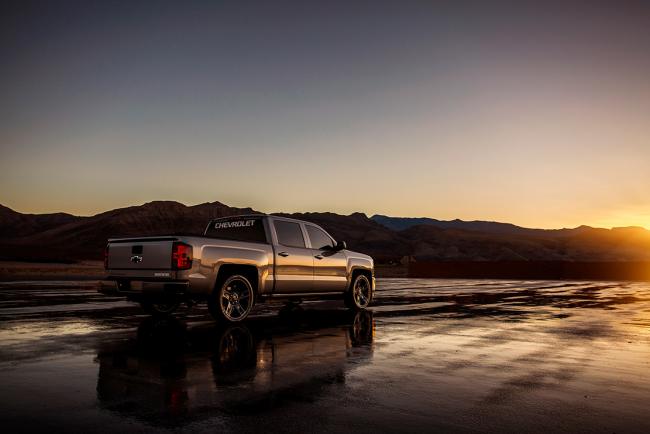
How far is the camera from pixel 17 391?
17.4 ft

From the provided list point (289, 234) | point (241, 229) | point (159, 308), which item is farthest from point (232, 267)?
point (159, 308)

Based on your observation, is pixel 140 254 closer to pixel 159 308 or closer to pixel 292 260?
pixel 159 308

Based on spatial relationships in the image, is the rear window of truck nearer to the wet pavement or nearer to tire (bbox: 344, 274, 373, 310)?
the wet pavement

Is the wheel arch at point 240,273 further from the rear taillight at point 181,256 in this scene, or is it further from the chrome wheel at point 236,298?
the rear taillight at point 181,256

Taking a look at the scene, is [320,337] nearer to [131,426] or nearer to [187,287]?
[187,287]

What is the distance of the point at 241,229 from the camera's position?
12219 mm

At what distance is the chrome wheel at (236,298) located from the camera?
1062 centimetres

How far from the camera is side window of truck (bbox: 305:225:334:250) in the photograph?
42.4 feet

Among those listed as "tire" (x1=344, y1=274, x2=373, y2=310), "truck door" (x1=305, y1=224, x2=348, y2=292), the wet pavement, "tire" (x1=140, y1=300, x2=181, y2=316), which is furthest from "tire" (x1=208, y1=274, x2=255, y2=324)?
"tire" (x1=344, y1=274, x2=373, y2=310)

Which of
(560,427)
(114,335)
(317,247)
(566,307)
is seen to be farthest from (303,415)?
(566,307)

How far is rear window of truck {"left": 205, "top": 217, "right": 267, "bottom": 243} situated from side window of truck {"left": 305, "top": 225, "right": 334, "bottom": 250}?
1.37 metres

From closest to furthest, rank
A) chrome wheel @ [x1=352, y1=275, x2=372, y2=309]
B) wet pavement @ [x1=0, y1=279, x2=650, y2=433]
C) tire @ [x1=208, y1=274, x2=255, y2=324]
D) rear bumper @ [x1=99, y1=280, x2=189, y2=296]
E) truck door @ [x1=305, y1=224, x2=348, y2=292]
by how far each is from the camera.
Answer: wet pavement @ [x1=0, y1=279, x2=650, y2=433] → rear bumper @ [x1=99, y1=280, x2=189, y2=296] → tire @ [x1=208, y1=274, x2=255, y2=324] → truck door @ [x1=305, y1=224, x2=348, y2=292] → chrome wheel @ [x1=352, y1=275, x2=372, y2=309]

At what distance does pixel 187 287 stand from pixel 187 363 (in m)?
3.15

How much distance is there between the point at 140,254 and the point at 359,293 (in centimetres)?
565
